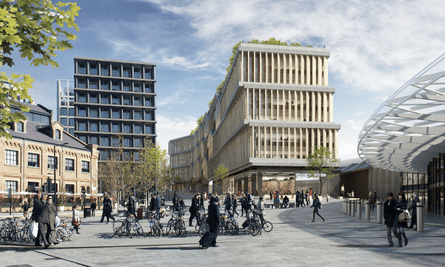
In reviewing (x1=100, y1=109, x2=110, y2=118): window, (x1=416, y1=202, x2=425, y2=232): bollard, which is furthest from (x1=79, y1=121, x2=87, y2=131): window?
(x1=416, y1=202, x2=425, y2=232): bollard

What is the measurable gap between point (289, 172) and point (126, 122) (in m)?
46.8

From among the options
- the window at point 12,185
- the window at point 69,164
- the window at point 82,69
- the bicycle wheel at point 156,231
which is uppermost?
the window at point 82,69

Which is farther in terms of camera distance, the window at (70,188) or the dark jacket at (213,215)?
the window at (70,188)

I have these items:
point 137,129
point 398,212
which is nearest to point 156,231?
point 398,212

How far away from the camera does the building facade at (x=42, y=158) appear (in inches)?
1966

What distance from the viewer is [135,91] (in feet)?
327

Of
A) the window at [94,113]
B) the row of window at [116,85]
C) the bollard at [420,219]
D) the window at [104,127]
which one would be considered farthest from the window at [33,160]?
the bollard at [420,219]

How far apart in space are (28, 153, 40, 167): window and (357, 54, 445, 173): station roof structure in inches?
1591

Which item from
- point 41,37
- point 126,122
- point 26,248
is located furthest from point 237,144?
point 41,37

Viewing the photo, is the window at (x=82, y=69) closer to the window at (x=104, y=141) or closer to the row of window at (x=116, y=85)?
the row of window at (x=116, y=85)

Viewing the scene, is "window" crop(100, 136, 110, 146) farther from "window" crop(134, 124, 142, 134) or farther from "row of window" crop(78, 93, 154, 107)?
"row of window" crop(78, 93, 154, 107)

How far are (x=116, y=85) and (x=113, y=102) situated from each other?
4.32 m

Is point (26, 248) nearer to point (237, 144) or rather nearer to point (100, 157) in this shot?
point (237, 144)

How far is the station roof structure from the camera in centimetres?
1388
